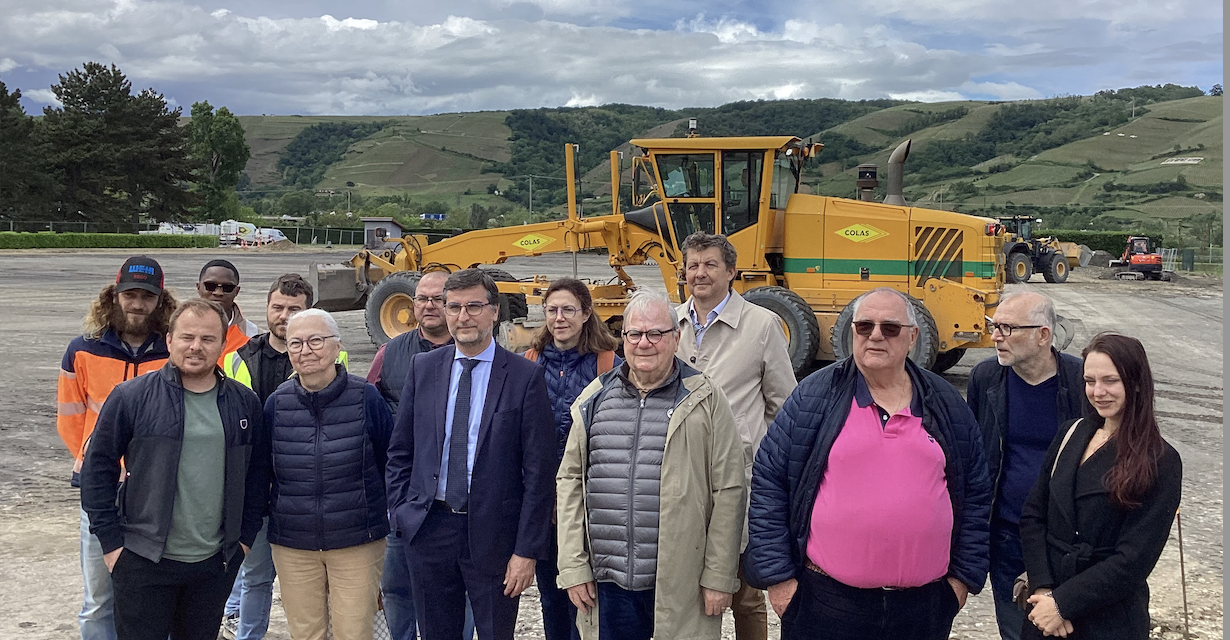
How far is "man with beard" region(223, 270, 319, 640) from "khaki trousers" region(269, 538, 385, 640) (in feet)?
1.62

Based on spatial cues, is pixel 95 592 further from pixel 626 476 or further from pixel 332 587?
pixel 626 476

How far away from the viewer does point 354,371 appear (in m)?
12.4

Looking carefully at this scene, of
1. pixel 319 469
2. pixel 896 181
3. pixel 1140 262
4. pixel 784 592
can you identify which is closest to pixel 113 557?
pixel 319 469

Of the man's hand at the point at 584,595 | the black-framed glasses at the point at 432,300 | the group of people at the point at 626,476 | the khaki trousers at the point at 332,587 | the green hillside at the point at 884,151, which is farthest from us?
the green hillside at the point at 884,151

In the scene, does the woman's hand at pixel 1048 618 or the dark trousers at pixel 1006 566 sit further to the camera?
the dark trousers at pixel 1006 566

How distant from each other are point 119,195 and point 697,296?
63.7 meters

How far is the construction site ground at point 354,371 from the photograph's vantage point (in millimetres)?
4898

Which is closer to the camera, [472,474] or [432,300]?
[472,474]

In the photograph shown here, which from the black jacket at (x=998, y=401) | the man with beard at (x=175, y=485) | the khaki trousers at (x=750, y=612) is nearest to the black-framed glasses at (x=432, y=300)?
the man with beard at (x=175, y=485)

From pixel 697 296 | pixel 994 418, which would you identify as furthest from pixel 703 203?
pixel 994 418

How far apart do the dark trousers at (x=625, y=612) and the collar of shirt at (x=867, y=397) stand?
94 centimetres

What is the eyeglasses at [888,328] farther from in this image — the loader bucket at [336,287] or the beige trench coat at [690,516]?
the loader bucket at [336,287]

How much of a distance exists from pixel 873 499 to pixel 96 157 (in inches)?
2536

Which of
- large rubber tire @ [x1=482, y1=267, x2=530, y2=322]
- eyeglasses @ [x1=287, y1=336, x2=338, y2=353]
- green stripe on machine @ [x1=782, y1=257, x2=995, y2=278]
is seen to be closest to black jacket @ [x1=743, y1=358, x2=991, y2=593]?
eyeglasses @ [x1=287, y1=336, x2=338, y2=353]
